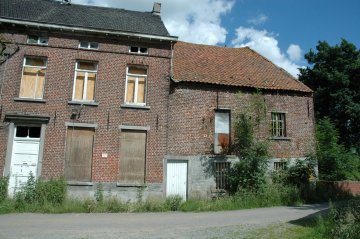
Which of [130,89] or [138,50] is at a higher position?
[138,50]

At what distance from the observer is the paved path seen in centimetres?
884

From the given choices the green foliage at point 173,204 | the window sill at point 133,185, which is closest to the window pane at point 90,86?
the window sill at point 133,185

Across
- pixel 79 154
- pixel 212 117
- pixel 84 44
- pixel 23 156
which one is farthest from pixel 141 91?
pixel 23 156

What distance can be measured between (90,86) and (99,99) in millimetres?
904

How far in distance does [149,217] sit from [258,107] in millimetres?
9365

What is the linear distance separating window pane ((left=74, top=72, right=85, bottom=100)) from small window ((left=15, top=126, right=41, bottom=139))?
7.61 feet

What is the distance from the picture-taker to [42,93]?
629 inches

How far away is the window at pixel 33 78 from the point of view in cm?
1590

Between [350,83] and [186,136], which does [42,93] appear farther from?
[350,83]

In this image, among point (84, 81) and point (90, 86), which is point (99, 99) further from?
point (84, 81)

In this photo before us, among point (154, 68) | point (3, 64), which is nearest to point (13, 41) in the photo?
point (3, 64)

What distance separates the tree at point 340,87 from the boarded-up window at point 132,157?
19163 millimetres

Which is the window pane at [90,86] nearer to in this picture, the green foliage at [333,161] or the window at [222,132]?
the window at [222,132]

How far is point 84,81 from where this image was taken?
1655cm
